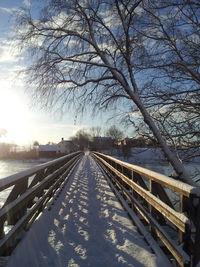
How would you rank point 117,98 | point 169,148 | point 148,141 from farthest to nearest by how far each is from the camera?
1. point 117,98
2. point 148,141
3. point 169,148

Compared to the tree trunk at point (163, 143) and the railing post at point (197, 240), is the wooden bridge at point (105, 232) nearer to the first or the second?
the railing post at point (197, 240)

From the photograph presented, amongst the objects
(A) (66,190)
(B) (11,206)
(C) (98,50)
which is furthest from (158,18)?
(B) (11,206)

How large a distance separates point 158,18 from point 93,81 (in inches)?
122

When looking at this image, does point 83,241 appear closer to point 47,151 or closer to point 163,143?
point 163,143

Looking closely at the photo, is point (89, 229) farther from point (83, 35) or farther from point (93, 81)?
point (83, 35)

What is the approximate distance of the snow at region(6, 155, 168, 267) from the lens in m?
3.57

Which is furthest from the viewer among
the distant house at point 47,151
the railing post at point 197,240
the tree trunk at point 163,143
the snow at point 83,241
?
the distant house at point 47,151

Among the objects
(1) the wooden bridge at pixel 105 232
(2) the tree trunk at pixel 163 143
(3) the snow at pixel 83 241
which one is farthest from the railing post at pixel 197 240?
(2) the tree trunk at pixel 163 143

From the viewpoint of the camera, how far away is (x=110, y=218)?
18.5 ft

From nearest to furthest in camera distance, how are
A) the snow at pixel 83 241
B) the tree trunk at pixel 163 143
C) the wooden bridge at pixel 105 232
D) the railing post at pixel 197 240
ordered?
1. the railing post at pixel 197 240
2. the wooden bridge at pixel 105 232
3. the snow at pixel 83 241
4. the tree trunk at pixel 163 143

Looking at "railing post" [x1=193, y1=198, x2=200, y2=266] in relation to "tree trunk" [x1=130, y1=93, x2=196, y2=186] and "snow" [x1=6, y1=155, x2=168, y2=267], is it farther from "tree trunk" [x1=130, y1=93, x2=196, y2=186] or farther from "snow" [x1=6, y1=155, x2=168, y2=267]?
"tree trunk" [x1=130, y1=93, x2=196, y2=186]

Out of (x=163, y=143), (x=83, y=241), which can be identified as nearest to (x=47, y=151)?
(x=163, y=143)

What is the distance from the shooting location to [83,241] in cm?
432

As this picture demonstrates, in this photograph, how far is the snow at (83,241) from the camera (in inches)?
141
